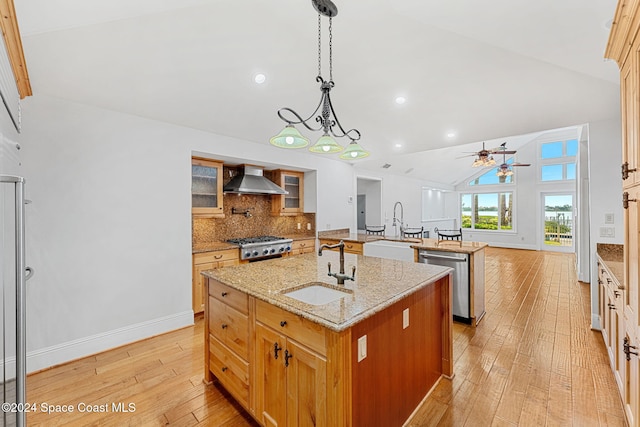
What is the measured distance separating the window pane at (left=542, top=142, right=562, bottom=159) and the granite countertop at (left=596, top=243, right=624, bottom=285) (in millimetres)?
7095

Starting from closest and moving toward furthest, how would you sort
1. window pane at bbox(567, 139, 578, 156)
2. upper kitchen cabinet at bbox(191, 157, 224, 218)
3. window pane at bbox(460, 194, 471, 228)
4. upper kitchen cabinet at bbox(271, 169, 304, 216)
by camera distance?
upper kitchen cabinet at bbox(191, 157, 224, 218), upper kitchen cabinet at bbox(271, 169, 304, 216), window pane at bbox(567, 139, 578, 156), window pane at bbox(460, 194, 471, 228)

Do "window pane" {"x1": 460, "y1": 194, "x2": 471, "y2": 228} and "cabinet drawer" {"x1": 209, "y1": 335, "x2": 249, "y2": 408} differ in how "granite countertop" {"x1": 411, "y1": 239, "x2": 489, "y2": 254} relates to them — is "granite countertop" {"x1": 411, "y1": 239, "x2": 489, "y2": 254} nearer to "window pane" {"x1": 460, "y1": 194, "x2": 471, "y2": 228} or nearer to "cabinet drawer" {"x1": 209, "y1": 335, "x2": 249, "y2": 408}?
"cabinet drawer" {"x1": 209, "y1": 335, "x2": 249, "y2": 408}

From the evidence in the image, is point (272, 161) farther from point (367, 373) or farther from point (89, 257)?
point (367, 373)

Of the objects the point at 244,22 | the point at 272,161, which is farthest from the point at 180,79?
the point at 272,161

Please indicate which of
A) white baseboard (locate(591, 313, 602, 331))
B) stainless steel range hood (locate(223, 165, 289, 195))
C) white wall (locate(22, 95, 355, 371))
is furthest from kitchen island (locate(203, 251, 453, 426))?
white baseboard (locate(591, 313, 602, 331))

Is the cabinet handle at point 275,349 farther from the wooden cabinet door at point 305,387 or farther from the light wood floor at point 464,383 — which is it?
the light wood floor at point 464,383

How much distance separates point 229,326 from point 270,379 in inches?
20.3

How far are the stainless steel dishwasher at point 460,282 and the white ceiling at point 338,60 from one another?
181cm

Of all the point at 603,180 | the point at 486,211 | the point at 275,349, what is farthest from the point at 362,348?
the point at 486,211

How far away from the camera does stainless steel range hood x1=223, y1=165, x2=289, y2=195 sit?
4191mm

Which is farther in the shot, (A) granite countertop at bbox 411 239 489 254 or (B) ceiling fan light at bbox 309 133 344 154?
(A) granite countertop at bbox 411 239 489 254

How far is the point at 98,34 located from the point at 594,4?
3.32 metres

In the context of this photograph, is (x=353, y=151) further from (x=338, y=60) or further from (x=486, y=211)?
(x=486, y=211)

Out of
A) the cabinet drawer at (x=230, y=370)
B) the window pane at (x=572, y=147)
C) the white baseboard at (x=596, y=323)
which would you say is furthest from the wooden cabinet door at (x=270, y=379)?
the window pane at (x=572, y=147)
